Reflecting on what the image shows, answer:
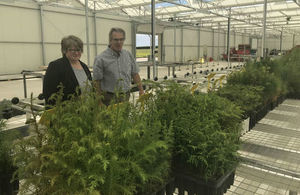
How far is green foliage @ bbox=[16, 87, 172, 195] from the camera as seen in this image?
96cm

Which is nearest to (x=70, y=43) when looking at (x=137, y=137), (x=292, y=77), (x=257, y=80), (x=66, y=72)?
(x=66, y=72)

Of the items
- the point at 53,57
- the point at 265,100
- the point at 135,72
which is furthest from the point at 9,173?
the point at 53,57

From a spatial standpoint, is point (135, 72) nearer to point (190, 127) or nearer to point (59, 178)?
point (190, 127)

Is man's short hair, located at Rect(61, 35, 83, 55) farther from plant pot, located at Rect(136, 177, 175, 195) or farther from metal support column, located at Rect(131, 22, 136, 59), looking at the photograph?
metal support column, located at Rect(131, 22, 136, 59)

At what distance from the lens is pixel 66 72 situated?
6.32ft

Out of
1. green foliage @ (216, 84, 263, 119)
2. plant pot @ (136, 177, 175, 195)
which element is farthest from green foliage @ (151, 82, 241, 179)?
green foliage @ (216, 84, 263, 119)

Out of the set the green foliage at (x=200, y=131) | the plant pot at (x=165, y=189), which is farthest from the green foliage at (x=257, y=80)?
the plant pot at (x=165, y=189)

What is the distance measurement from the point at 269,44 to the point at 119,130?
140 feet

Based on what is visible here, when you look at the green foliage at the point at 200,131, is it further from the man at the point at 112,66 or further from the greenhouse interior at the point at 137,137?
the man at the point at 112,66

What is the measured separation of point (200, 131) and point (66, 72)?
112 cm

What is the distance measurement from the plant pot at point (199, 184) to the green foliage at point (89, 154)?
27 cm

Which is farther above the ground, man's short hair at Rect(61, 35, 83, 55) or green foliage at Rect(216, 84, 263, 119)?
man's short hair at Rect(61, 35, 83, 55)

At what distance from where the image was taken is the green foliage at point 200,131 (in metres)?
1.33

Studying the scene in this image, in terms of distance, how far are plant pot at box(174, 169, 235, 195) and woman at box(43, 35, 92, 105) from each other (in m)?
0.95
